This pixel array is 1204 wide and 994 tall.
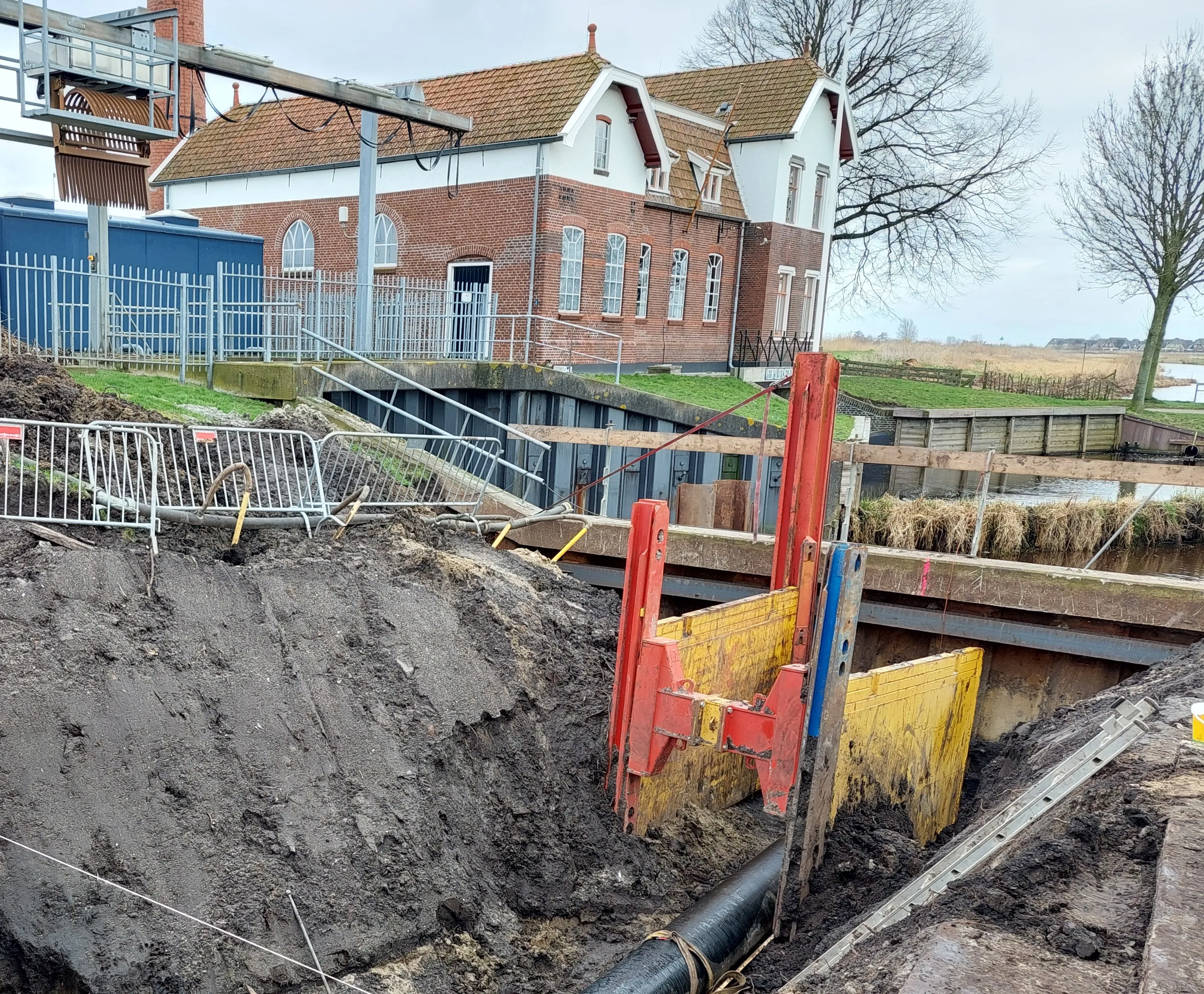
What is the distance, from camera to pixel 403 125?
913 inches

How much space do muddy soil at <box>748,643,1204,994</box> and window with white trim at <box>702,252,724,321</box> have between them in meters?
22.3

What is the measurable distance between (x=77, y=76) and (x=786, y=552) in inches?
328

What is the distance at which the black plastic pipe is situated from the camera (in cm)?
502

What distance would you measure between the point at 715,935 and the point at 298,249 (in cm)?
2411

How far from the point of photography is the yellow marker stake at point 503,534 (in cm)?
950

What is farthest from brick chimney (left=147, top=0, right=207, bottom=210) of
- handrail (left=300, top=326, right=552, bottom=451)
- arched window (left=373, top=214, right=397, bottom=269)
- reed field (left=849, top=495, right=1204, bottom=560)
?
reed field (left=849, top=495, right=1204, bottom=560)

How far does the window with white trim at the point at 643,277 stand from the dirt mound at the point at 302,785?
18903 millimetres

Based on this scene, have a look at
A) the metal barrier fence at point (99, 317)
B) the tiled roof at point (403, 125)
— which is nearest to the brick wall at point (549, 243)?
the tiled roof at point (403, 125)

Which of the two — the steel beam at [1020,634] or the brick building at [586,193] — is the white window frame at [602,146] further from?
the steel beam at [1020,634]

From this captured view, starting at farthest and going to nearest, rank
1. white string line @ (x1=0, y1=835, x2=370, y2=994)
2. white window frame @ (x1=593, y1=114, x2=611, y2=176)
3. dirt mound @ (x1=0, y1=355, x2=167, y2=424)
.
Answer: white window frame @ (x1=593, y1=114, x2=611, y2=176)
dirt mound @ (x1=0, y1=355, x2=167, y2=424)
white string line @ (x1=0, y1=835, x2=370, y2=994)

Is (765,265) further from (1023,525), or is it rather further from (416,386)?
(416,386)

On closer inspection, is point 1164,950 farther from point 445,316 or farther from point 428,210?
point 428,210

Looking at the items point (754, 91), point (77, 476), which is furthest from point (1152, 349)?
point (77, 476)

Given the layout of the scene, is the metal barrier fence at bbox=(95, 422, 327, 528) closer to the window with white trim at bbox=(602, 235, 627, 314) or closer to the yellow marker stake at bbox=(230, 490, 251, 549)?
the yellow marker stake at bbox=(230, 490, 251, 549)
